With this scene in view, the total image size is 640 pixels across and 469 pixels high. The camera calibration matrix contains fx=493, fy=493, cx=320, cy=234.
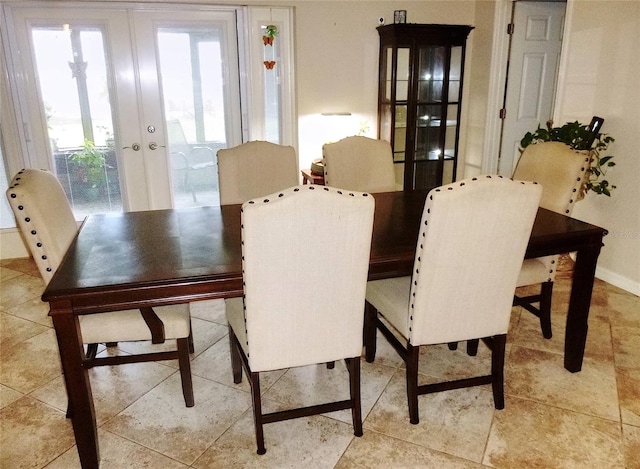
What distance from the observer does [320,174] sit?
158 inches

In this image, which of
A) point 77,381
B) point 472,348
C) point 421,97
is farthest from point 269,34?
point 77,381

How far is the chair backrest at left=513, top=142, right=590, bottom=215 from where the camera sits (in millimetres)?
2418

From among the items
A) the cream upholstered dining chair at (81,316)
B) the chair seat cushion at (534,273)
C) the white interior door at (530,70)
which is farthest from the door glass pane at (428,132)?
the cream upholstered dining chair at (81,316)

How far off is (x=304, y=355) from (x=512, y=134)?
3.50m

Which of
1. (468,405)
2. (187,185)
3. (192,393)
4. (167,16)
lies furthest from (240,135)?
(468,405)

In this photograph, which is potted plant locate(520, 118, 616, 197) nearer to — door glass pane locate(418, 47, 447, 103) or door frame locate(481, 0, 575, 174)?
door frame locate(481, 0, 575, 174)

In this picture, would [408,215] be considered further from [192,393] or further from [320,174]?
[320,174]

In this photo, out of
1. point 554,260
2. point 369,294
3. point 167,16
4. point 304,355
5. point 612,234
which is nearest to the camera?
point 304,355

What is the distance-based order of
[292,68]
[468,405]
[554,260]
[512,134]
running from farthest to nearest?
[512,134]
[292,68]
[554,260]
[468,405]

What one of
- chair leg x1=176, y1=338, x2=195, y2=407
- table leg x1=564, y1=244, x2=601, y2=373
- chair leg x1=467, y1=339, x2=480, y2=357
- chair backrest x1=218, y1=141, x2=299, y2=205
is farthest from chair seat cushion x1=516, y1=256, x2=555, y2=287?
chair leg x1=176, y1=338, x2=195, y2=407

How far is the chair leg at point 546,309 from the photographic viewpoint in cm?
262

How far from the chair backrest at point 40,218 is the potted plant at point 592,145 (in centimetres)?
306

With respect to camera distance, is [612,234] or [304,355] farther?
[612,234]

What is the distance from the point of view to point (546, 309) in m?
2.66
